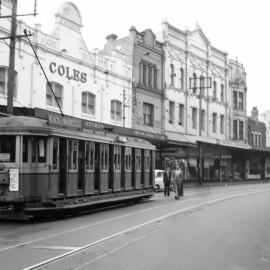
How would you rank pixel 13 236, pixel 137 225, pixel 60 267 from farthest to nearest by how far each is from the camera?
pixel 137 225 → pixel 13 236 → pixel 60 267

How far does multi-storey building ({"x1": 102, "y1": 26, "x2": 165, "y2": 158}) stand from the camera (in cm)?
3688

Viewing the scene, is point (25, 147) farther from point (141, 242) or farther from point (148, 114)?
point (148, 114)

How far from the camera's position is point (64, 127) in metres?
15.9

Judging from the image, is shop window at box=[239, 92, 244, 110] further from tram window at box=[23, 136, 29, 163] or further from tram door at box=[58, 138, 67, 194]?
tram window at box=[23, 136, 29, 163]

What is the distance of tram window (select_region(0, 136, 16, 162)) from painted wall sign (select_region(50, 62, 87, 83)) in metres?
13.5

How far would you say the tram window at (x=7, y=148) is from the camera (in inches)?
569

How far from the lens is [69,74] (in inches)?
1148

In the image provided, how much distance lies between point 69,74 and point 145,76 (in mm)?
10520

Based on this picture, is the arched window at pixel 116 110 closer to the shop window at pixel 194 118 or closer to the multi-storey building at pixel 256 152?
the shop window at pixel 194 118

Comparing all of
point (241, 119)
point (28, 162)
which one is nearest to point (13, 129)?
point (28, 162)

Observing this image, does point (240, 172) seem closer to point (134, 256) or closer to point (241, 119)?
point (241, 119)

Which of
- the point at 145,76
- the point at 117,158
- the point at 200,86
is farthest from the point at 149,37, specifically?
the point at 117,158

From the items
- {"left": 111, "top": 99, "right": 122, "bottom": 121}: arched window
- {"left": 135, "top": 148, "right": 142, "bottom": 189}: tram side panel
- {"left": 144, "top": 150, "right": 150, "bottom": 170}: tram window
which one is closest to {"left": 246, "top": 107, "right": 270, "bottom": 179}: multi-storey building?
{"left": 111, "top": 99, "right": 122, "bottom": 121}: arched window

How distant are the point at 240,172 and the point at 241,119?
6.37 meters
